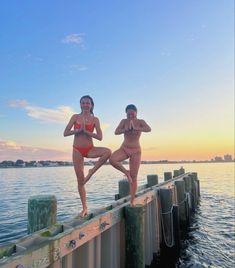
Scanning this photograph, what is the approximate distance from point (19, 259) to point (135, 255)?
338 cm

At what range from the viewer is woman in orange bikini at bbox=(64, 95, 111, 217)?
517 centimetres

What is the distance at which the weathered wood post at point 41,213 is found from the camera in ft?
15.7

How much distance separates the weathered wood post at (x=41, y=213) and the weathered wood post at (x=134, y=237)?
183 cm

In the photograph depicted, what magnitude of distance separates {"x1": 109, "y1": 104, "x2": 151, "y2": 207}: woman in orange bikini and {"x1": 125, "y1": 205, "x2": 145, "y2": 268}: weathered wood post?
0.77 ft

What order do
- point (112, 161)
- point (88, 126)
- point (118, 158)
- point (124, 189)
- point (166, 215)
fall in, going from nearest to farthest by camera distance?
point (88, 126) → point (112, 161) → point (118, 158) → point (124, 189) → point (166, 215)

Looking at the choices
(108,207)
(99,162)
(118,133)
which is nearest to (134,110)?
(118,133)

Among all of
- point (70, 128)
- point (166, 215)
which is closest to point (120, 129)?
point (70, 128)

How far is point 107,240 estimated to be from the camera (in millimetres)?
5594

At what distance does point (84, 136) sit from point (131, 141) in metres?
1.38

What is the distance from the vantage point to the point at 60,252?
3877mm

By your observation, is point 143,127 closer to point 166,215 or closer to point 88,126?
point 88,126

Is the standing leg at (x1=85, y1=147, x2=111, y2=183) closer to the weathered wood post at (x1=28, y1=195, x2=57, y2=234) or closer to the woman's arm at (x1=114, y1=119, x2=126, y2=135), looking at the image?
the weathered wood post at (x1=28, y1=195, x2=57, y2=234)

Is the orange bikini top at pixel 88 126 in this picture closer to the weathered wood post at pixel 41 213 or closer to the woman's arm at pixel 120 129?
the woman's arm at pixel 120 129

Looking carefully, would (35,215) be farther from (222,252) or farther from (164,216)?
(222,252)
